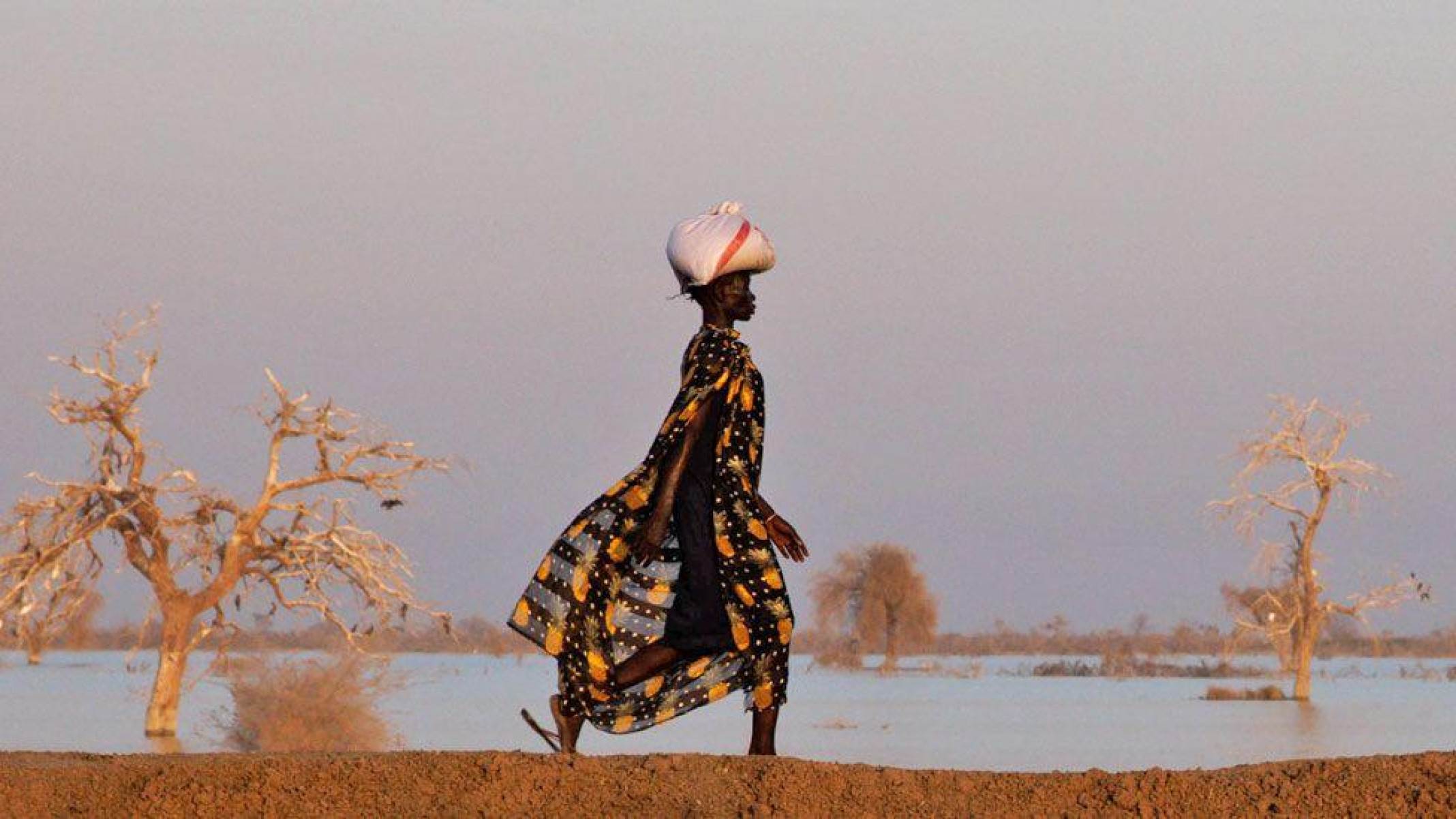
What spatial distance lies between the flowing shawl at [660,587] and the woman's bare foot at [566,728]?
0.13ft

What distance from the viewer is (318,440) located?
79.5 ft

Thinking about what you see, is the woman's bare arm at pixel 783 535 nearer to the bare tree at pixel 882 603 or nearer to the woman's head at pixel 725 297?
the woman's head at pixel 725 297

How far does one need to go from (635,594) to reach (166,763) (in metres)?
1.95

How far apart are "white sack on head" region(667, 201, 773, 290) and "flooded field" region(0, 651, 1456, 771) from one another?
808cm

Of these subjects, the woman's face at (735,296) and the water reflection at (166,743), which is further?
the water reflection at (166,743)

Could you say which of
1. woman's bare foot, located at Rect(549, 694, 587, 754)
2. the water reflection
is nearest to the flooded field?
the water reflection

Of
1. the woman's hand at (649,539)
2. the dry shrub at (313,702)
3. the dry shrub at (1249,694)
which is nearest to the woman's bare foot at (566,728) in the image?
the woman's hand at (649,539)

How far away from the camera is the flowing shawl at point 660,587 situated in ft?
28.3

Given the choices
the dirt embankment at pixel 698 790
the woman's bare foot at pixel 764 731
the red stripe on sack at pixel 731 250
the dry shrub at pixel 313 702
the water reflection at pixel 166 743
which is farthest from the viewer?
the dry shrub at pixel 313 702

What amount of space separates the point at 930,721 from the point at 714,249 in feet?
76.5

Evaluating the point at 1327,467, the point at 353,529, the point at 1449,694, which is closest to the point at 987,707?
the point at 1327,467

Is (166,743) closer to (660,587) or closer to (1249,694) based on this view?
Result: (660,587)

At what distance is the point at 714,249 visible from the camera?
344 inches

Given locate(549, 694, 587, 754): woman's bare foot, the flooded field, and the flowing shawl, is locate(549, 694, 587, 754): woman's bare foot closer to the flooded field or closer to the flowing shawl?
the flowing shawl
